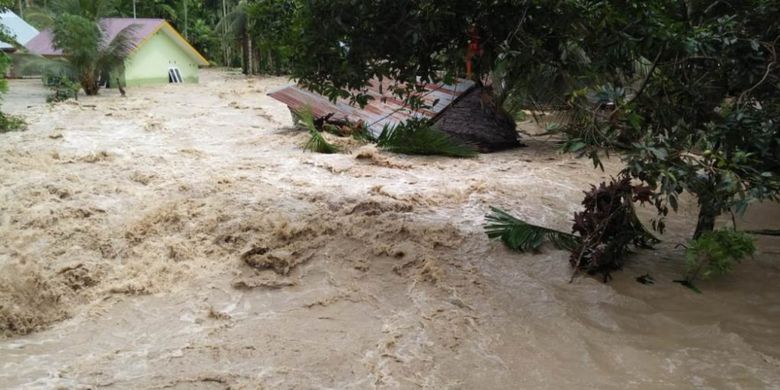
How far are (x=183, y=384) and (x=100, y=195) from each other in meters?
4.40

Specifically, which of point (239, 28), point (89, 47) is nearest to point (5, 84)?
point (89, 47)

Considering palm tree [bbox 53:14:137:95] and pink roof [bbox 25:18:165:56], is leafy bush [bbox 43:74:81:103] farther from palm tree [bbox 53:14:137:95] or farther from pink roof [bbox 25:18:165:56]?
pink roof [bbox 25:18:165:56]

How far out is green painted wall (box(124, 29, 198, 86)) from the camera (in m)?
22.2

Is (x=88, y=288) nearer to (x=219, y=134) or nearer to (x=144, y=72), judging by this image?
(x=219, y=134)

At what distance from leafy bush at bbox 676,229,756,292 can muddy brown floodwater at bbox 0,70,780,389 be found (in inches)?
7.2

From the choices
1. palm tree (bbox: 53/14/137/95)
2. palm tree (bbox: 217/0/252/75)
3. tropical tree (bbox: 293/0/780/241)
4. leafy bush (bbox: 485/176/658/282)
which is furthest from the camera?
palm tree (bbox: 217/0/252/75)

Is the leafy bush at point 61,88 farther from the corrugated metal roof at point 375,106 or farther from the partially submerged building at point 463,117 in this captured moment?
the partially submerged building at point 463,117

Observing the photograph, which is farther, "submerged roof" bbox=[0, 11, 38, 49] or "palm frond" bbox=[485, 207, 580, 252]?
"submerged roof" bbox=[0, 11, 38, 49]

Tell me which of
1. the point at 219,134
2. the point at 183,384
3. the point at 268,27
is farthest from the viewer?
the point at 219,134

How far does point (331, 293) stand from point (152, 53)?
21336 millimetres

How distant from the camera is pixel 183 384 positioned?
3.41 m

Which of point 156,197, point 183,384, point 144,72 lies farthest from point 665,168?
point 144,72

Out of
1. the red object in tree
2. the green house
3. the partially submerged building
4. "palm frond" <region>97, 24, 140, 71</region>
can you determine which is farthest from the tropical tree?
the green house

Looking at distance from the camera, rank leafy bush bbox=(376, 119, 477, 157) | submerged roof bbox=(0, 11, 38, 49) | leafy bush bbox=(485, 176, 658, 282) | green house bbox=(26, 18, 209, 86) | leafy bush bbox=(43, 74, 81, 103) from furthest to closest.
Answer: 1. submerged roof bbox=(0, 11, 38, 49)
2. green house bbox=(26, 18, 209, 86)
3. leafy bush bbox=(43, 74, 81, 103)
4. leafy bush bbox=(376, 119, 477, 157)
5. leafy bush bbox=(485, 176, 658, 282)
